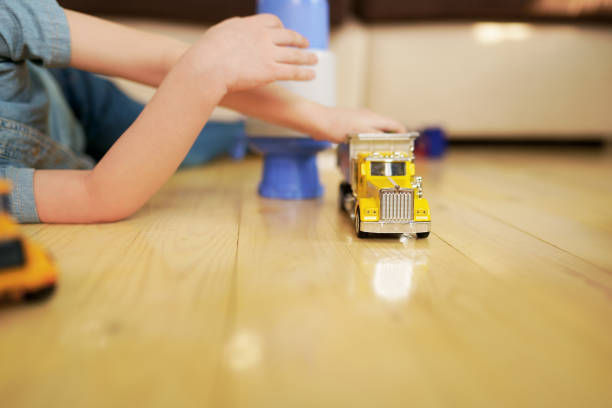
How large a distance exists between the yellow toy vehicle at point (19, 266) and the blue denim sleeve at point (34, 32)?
345 millimetres

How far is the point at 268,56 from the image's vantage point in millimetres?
637

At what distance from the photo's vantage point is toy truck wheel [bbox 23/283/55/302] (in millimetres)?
395

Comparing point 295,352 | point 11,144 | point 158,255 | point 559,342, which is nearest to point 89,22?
point 11,144

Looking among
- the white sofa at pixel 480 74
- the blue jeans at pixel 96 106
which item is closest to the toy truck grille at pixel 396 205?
the blue jeans at pixel 96 106

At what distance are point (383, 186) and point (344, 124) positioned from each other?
0.19 metres

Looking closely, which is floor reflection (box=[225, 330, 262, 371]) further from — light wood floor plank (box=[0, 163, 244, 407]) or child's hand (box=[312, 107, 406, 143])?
child's hand (box=[312, 107, 406, 143])

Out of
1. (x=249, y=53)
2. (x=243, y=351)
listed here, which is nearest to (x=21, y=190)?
(x=249, y=53)

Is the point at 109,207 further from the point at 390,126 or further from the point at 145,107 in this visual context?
the point at 390,126

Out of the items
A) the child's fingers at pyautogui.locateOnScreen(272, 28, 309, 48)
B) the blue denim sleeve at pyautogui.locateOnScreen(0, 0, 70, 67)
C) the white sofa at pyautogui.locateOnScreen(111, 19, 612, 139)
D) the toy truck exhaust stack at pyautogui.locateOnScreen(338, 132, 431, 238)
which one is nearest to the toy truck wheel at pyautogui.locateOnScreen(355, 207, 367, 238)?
the toy truck exhaust stack at pyautogui.locateOnScreen(338, 132, 431, 238)

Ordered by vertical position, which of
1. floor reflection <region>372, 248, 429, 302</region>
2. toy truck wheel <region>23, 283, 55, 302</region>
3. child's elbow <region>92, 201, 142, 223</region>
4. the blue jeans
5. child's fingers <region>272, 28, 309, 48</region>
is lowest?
floor reflection <region>372, 248, 429, 302</region>

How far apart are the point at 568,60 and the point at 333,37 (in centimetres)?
77

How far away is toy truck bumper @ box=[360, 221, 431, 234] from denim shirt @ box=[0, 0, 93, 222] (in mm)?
435

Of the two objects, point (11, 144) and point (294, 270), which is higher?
point (11, 144)

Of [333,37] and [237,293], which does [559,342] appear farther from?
[333,37]
